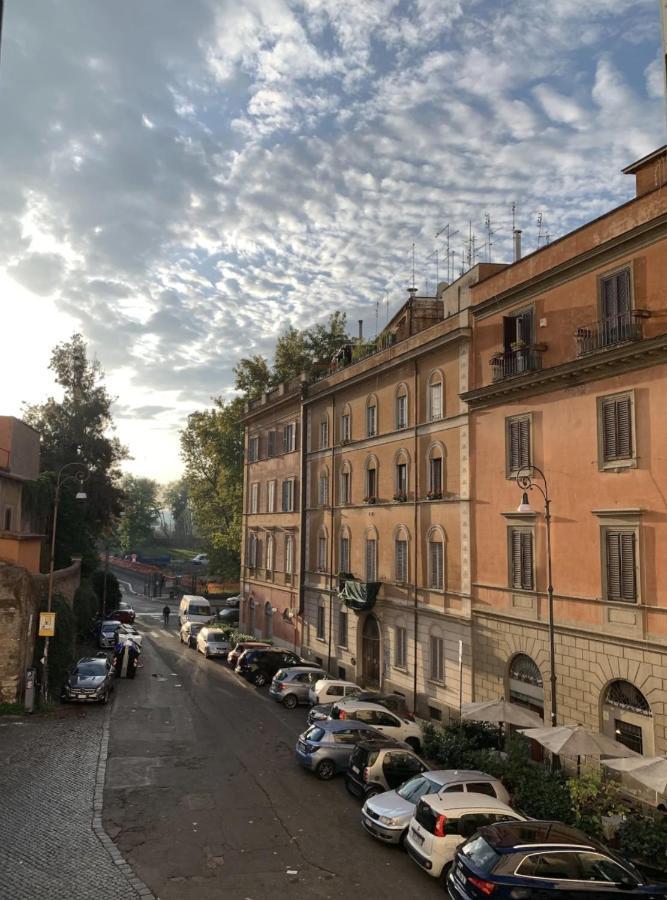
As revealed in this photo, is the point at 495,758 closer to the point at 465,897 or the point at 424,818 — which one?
the point at 424,818

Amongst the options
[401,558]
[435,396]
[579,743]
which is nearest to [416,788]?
[579,743]

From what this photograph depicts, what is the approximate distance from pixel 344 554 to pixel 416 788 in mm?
20080

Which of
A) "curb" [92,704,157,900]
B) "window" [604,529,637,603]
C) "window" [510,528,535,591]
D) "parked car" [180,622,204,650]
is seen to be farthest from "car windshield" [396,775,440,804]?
"parked car" [180,622,204,650]

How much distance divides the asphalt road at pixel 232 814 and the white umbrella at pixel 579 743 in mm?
4520

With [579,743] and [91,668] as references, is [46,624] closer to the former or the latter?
[91,668]

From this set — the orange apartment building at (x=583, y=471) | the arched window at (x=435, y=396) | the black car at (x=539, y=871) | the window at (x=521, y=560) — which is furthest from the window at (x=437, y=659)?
the black car at (x=539, y=871)

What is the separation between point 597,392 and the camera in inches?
766

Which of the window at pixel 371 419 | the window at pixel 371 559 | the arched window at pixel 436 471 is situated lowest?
the window at pixel 371 559

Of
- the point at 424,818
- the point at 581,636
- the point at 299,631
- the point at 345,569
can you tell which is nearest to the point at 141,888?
the point at 424,818

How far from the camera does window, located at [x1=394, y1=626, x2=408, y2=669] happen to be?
28984 mm

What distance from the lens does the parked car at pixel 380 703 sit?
78.5 ft

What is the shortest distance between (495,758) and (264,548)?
29.9 meters

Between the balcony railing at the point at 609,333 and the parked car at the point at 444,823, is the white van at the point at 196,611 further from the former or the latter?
the parked car at the point at 444,823

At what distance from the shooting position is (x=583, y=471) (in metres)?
19.8
